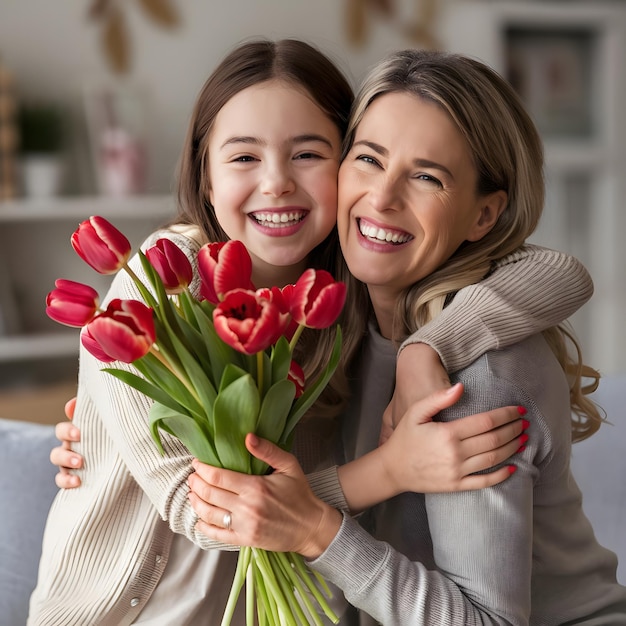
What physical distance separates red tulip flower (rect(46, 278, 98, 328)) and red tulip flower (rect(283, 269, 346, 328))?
0.21m

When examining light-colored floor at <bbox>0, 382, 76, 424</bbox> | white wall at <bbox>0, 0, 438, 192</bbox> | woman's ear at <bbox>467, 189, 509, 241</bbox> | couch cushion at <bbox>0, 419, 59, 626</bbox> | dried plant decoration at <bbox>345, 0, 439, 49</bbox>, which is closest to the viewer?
woman's ear at <bbox>467, 189, 509, 241</bbox>

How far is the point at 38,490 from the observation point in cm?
173

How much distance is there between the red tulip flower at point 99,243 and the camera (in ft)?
3.07

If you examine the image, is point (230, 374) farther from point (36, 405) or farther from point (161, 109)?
point (161, 109)

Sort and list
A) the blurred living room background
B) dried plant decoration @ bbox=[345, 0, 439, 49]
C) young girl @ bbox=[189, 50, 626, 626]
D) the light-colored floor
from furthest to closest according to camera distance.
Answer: dried plant decoration @ bbox=[345, 0, 439, 49] < the blurred living room background < the light-colored floor < young girl @ bbox=[189, 50, 626, 626]

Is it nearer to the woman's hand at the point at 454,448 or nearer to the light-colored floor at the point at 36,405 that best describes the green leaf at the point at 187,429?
the woman's hand at the point at 454,448

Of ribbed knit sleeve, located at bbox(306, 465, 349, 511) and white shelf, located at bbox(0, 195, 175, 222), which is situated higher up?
ribbed knit sleeve, located at bbox(306, 465, 349, 511)

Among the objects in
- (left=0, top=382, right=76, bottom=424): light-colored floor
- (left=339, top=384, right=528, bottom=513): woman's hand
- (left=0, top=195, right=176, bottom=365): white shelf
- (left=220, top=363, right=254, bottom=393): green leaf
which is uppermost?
(left=220, top=363, right=254, bottom=393): green leaf

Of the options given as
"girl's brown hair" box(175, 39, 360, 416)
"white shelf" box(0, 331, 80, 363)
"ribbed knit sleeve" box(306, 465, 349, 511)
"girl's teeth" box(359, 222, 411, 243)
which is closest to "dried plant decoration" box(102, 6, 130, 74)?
"white shelf" box(0, 331, 80, 363)

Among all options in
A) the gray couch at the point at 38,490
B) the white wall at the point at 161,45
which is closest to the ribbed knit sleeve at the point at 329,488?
the gray couch at the point at 38,490

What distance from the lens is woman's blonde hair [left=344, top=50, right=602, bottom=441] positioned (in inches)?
50.5

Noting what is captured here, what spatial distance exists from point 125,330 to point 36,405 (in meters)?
2.78

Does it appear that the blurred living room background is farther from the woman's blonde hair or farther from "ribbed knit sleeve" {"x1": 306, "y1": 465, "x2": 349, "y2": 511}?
"ribbed knit sleeve" {"x1": 306, "y1": 465, "x2": 349, "y2": 511}

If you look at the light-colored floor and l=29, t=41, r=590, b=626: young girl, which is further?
the light-colored floor
